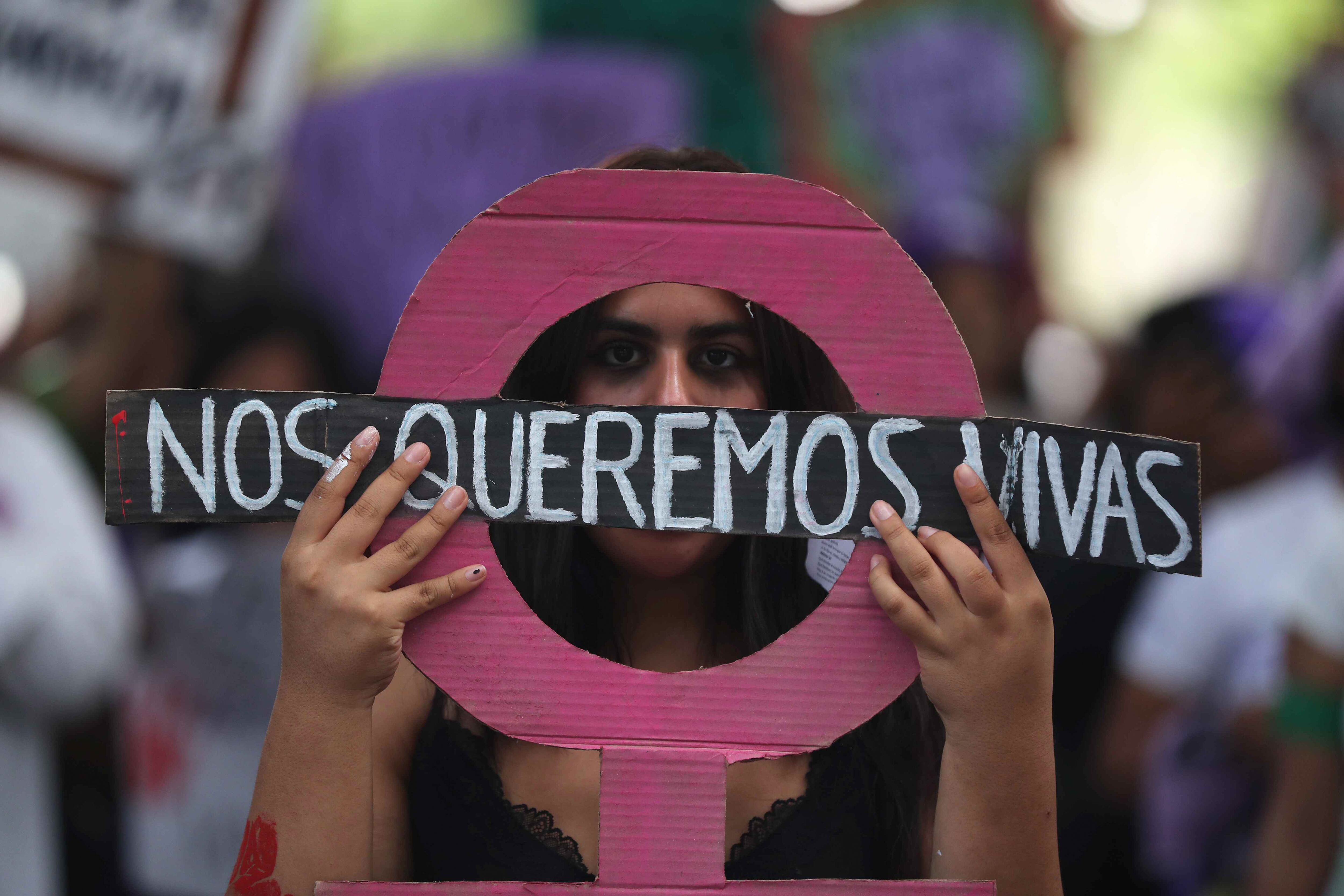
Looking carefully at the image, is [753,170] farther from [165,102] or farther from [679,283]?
[165,102]

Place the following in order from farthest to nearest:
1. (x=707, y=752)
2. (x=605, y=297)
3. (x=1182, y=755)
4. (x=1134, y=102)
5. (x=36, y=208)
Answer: (x=1134, y=102) → (x=36, y=208) → (x=1182, y=755) → (x=605, y=297) → (x=707, y=752)

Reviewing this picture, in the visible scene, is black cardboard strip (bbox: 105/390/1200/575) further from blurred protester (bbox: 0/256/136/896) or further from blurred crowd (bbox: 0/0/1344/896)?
blurred protester (bbox: 0/256/136/896)

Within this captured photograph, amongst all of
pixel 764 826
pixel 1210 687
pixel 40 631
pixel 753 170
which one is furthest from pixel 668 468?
pixel 1210 687

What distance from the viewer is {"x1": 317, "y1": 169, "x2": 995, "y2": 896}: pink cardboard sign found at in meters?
1.00

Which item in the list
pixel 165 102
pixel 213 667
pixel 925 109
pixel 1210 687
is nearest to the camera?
pixel 1210 687

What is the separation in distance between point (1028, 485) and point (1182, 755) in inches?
62.3

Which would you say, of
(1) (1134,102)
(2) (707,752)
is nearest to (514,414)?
(2) (707,752)

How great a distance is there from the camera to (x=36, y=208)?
321cm

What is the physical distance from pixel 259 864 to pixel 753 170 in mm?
1263

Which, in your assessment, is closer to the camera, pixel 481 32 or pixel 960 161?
pixel 481 32

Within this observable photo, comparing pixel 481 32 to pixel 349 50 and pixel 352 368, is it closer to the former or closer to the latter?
pixel 349 50

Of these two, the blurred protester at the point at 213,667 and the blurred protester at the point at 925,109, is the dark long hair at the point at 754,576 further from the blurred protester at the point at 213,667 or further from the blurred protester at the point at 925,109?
the blurred protester at the point at 925,109

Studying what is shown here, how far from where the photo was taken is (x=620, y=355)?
3.80 ft

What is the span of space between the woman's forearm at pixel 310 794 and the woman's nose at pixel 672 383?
364mm
